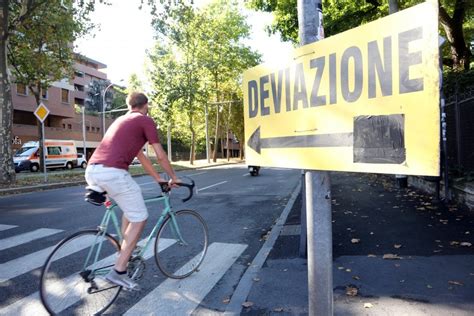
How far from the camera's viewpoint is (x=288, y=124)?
212cm

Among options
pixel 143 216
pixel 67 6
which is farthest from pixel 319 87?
pixel 67 6

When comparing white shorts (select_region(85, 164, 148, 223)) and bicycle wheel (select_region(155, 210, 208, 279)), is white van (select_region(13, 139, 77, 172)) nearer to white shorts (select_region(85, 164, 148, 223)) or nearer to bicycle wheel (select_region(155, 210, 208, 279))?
bicycle wheel (select_region(155, 210, 208, 279))

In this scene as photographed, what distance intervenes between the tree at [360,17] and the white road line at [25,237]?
13.7 meters

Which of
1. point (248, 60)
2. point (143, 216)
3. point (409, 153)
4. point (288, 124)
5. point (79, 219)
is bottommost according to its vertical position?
point (79, 219)

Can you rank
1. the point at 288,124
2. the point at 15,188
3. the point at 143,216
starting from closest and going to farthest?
the point at 288,124, the point at 143,216, the point at 15,188

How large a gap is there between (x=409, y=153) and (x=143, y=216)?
2797mm

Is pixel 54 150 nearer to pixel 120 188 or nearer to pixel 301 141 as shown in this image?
pixel 120 188

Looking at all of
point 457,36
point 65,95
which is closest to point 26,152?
point 65,95

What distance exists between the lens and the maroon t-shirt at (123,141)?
3.68 meters

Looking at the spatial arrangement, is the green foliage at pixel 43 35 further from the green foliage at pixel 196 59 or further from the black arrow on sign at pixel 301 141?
the black arrow on sign at pixel 301 141

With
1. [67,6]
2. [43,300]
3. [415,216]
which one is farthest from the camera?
[67,6]

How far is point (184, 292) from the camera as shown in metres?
4.29

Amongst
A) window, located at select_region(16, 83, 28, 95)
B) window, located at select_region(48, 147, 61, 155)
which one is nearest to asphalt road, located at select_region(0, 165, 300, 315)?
window, located at select_region(48, 147, 61, 155)

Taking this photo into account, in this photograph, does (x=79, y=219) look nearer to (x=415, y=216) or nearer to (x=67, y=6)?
(x=415, y=216)
